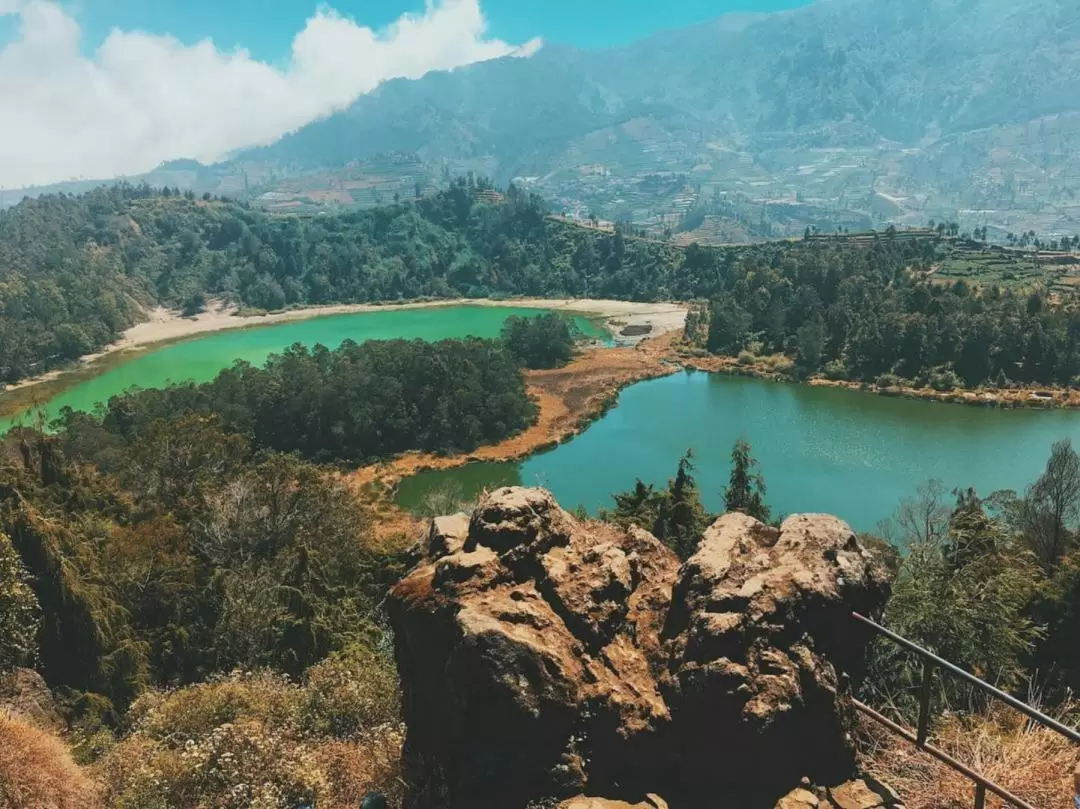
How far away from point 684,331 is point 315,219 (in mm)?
104529

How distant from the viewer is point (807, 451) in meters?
47.8

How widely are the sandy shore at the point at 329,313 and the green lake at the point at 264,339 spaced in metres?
3.16

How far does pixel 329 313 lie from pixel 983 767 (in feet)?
419

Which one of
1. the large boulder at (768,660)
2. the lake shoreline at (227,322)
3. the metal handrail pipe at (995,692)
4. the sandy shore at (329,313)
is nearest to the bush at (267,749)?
the large boulder at (768,660)

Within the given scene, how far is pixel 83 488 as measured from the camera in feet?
83.9

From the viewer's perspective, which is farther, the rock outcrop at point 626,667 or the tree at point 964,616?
the tree at point 964,616

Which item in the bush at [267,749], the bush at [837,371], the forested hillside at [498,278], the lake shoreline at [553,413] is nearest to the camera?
the bush at [267,749]

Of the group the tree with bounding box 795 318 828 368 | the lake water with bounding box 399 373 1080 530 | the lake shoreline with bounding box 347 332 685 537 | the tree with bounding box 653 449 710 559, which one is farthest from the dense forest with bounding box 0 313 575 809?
the tree with bounding box 795 318 828 368

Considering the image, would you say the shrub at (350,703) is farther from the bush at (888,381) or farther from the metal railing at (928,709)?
the bush at (888,381)

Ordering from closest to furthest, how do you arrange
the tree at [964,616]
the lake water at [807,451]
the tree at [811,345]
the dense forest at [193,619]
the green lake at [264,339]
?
the dense forest at [193,619] < the tree at [964,616] < the lake water at [807,451] < the tree at [811,345] < the green lake at [264,339]

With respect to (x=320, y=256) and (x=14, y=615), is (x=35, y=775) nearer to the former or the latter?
(x=14, y=615)

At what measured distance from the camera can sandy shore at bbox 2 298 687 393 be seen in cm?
10005

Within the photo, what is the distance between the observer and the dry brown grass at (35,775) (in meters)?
6.62

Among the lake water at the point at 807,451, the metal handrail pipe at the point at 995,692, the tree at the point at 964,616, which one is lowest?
the lake water at the point at 807,451
